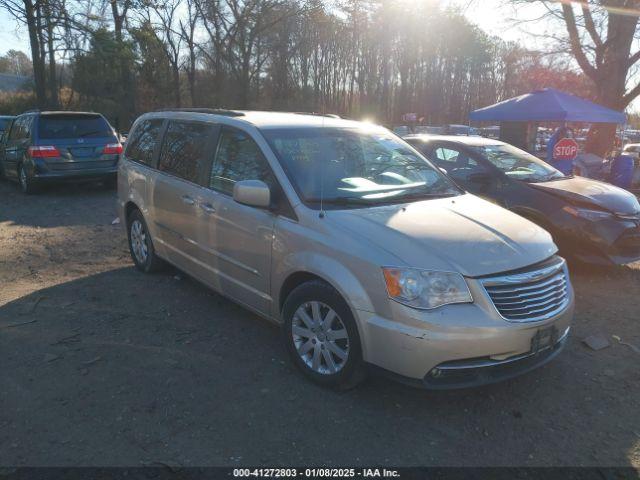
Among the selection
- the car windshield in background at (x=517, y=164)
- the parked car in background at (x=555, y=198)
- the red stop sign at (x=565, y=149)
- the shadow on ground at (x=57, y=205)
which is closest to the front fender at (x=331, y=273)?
the parked car in background at (x=555, y=198)

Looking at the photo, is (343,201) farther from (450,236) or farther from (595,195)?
(595,195)

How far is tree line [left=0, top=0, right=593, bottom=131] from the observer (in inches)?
934

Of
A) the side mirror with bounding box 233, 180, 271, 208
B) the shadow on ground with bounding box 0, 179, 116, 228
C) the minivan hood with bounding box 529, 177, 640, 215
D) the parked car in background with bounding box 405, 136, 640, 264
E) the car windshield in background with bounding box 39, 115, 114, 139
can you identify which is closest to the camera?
the side mirror with bounding box 233, 180, 271, 208

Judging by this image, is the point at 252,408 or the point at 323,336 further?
the point at 323,336

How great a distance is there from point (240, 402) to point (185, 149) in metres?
2.57

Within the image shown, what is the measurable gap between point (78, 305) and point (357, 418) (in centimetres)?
311

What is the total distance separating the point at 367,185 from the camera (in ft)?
Result: 12.9

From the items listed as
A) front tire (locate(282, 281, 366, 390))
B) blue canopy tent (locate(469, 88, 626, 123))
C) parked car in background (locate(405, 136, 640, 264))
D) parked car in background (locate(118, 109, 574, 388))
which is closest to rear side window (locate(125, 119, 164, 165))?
parked car in background (locate(118, 109, 574, 388))

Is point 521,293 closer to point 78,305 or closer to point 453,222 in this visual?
point 453,222

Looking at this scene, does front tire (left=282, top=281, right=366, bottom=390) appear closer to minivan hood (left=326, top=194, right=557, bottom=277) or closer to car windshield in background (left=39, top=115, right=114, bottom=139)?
minivan hood (left=326, top=194, right=557, bottom=277)

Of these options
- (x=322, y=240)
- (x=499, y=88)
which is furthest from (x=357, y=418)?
(x=499, y=88)

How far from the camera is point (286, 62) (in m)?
42.0

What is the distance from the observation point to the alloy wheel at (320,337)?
331 cm

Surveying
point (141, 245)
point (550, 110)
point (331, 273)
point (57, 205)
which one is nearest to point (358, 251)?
point (331, 273)
